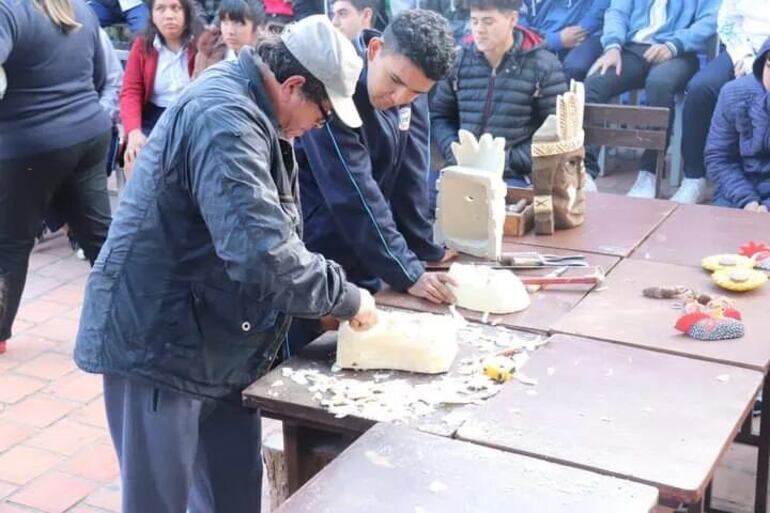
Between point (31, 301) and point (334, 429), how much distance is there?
10.3 feet

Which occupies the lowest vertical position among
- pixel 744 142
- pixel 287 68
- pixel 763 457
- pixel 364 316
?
pixel 763 457

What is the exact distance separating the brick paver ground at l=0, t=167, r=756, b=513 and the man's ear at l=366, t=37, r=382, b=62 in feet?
4.87

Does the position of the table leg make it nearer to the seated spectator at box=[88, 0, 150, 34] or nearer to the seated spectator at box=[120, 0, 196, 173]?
the seated spectator at box=[120, 0, 196, 173]

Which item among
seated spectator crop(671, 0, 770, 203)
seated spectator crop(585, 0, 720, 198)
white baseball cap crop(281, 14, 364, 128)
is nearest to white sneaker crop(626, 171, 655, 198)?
seated spectator crop(585, 0, 720, 198)

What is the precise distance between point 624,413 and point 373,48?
123cm

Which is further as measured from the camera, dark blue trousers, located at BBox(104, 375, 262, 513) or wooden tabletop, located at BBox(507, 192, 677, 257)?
wooden tabletop, located at BBox(507, 192, 677, 257)

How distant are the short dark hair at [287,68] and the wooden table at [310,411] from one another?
0.64 metres

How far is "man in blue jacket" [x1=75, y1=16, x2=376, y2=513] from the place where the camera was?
2.10 meters

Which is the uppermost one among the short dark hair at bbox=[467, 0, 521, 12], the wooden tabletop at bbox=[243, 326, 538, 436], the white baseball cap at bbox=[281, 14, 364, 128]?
the white baseball cap at bbox=[281, 14, 364, 128]

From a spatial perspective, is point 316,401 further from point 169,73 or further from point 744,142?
point 169,73

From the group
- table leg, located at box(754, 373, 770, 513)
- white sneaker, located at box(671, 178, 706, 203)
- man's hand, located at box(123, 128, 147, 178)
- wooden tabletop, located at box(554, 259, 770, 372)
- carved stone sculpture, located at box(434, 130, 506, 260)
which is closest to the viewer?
wooden tabletop, located at box(554, 259, 770, 372)

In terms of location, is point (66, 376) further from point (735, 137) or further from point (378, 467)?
point (735, 137)

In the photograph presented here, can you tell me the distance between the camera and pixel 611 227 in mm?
3496

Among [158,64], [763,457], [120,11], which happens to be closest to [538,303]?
[763,457]
